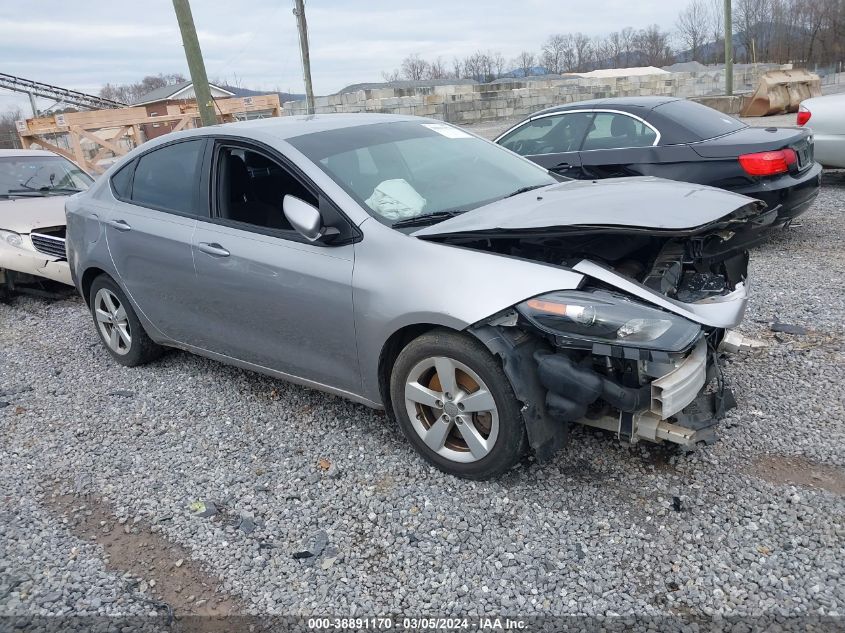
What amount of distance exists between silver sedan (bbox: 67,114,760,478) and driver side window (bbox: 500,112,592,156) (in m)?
2.80

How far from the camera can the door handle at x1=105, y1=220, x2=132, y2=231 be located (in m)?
4.43

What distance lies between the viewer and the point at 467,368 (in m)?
2.95

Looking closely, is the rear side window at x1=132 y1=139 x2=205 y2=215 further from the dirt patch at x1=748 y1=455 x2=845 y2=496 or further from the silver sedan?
the dirt patch at x1=748 y1=455 x2=845 y2=496

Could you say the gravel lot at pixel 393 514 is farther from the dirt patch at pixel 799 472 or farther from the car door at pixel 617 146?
the car door at pixel 617 146

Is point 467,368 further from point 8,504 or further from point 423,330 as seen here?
point 8,504

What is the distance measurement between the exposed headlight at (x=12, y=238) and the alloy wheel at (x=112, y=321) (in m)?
2.64

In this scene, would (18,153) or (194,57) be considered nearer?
(18,153)

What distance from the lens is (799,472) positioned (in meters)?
3.03

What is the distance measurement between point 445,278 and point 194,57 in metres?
7.71

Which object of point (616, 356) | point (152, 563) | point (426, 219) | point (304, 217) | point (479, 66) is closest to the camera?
point (616, 356)

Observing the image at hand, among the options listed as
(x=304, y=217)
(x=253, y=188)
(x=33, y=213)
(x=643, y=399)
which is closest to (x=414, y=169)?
(x=304, y=217)

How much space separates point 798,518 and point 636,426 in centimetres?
73

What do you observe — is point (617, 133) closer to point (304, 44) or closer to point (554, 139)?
point (554, 139)

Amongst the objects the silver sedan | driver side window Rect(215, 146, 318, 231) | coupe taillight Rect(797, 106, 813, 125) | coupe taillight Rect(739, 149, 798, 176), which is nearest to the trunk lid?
coupe taillight Rect(739, 149, 798, 176)
